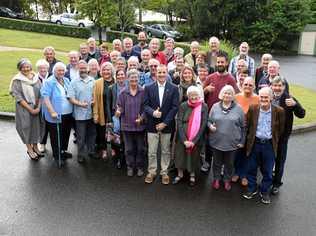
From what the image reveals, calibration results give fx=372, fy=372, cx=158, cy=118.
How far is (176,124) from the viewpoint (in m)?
6.10

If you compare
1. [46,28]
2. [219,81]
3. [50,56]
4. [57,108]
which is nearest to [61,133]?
[57,108]

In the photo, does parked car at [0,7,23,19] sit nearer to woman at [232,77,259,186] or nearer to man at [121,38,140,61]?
man at [121,38,140,61]

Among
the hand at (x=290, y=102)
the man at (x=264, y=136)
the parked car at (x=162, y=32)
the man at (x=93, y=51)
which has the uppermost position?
the parked car at (x=162, y=32)

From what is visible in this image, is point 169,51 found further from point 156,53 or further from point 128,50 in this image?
point 128,50

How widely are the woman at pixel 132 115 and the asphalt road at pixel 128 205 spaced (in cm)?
55

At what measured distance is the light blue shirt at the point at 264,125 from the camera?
5.52m

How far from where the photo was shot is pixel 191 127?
19.5ft

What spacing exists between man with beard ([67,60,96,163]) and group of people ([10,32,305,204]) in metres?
0.02

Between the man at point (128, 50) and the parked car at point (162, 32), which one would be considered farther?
the parked car at point (162, 32)

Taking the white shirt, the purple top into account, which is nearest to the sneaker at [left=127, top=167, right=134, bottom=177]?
the purple top

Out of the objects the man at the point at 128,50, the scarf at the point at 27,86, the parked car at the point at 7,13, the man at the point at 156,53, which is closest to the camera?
the scarf at the point at 27,86

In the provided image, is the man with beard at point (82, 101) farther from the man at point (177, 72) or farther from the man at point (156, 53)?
the man at point (156, 53)

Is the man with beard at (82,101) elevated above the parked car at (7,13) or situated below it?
below

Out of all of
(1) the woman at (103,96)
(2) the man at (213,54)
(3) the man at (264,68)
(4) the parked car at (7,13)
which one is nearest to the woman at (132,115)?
(1) the woman at (103,96)
